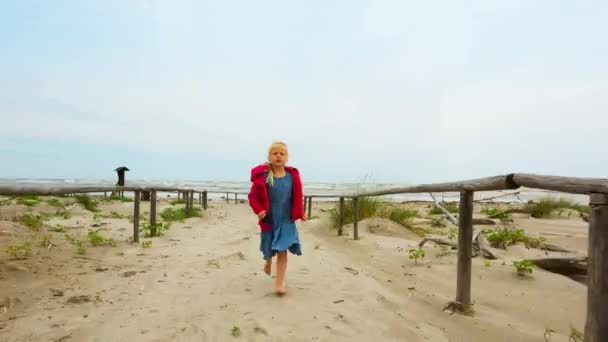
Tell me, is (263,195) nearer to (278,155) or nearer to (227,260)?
(278,155)

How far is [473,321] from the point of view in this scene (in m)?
3.36

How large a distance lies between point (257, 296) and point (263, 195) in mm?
886

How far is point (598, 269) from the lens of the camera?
1.89m

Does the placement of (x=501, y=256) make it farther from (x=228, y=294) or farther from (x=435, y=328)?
(x=228, y=294)

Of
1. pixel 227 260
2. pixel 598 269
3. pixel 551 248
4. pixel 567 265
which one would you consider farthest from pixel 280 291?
pixel 551 248

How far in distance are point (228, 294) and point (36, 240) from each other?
3561 millimetres

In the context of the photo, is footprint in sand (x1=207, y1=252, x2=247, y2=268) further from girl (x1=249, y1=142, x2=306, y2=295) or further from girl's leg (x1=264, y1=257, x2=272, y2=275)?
girl (x1=249, y1=142, x2=306, y2=295)

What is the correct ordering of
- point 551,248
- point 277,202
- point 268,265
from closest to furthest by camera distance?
point 277,202
point 268,265
point 551,248

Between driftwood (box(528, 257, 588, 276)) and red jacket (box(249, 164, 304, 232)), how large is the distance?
3.19 meters

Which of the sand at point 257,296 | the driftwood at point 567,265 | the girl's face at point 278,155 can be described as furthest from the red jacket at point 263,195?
the driftwood at point 567,265

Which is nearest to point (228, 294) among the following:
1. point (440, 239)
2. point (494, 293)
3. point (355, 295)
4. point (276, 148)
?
point (355, 295)

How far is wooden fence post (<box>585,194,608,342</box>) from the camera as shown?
6.12ft

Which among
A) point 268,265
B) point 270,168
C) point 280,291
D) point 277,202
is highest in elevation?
point 270,168

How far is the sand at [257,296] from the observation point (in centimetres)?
296
